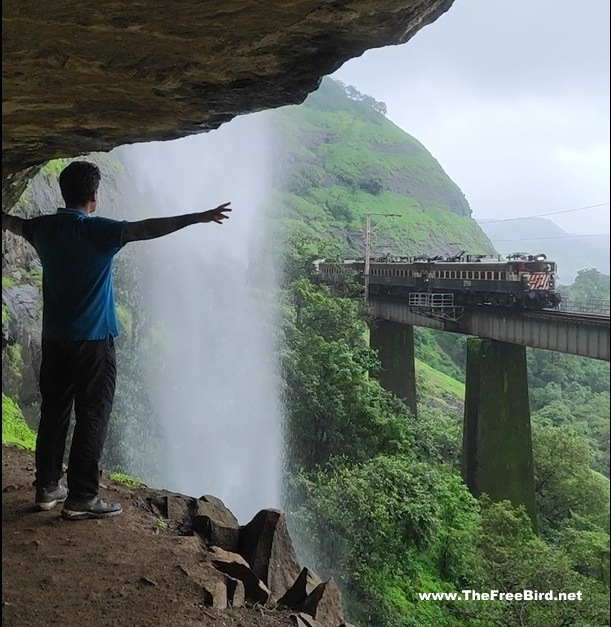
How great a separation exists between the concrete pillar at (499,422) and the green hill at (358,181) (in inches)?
51.2

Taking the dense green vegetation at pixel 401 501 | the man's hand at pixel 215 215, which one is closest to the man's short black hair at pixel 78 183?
the man's hand at pixel 215 215

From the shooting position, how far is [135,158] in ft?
37.1

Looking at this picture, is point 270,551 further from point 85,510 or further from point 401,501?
point 401,501

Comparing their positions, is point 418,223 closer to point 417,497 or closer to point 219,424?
point 417,497

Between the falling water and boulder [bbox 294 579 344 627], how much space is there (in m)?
7.03

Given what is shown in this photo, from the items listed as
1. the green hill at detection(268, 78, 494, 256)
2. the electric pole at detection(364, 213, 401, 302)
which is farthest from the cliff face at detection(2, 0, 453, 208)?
the electric pole at detection(364, 213, 401, 302)

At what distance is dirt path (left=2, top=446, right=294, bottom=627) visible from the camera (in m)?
1.96

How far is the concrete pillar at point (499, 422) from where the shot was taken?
5105 mm

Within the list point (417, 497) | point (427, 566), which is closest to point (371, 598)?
point (427, 566)

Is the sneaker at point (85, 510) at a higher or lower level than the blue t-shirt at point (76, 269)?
lower

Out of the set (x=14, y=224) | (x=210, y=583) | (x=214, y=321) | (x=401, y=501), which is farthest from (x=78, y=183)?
(x=214, y=321)

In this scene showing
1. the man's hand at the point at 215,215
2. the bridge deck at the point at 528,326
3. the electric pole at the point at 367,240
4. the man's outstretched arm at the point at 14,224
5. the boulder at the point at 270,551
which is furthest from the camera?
the electric pole at the point at 367,240

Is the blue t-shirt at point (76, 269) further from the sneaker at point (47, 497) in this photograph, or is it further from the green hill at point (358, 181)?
the green hill at point (358, 181)

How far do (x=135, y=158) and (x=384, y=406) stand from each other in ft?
22.4
